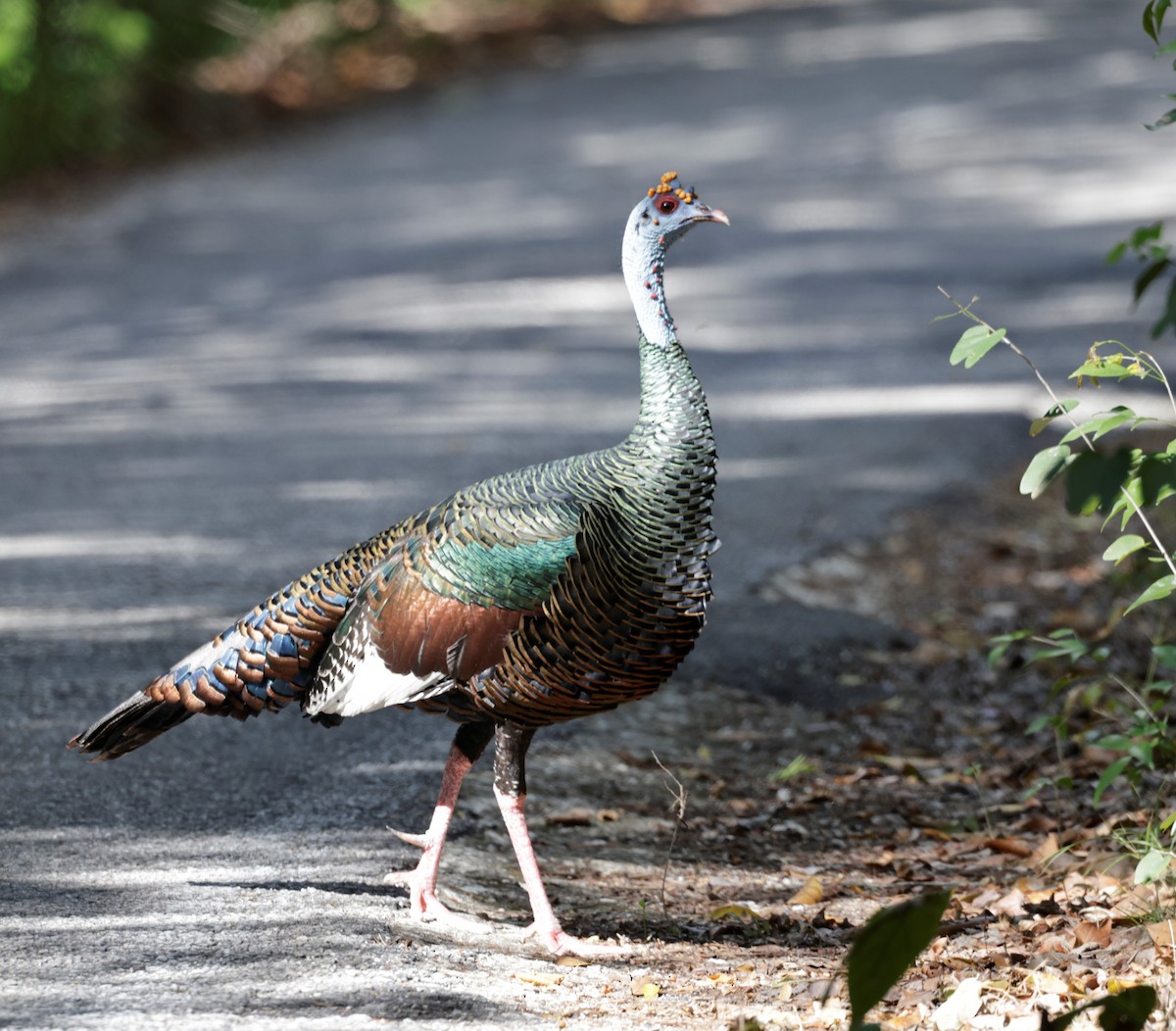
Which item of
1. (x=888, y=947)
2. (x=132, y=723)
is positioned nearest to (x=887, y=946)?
(x=888, y=947)

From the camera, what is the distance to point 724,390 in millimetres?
9969

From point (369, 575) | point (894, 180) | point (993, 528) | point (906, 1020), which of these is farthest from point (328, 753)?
point (894, 180)

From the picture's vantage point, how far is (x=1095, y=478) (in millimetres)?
3281

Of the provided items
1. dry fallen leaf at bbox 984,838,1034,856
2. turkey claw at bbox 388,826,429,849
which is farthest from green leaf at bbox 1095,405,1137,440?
turkey claw at bbox 388,826,429,849

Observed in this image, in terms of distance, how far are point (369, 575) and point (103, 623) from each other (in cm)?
254

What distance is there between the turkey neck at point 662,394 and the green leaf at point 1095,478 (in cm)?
114

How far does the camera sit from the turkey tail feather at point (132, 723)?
14.7 feet

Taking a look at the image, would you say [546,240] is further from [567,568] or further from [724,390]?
[567,568]

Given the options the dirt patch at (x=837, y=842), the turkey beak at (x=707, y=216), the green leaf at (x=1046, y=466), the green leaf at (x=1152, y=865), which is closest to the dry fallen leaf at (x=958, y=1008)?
the dirt patch at (x=837, y=842)

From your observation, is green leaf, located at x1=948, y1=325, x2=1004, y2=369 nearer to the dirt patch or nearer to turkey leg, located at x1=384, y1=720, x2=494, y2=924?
the dirt patch

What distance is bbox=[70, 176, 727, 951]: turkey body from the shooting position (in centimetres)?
418

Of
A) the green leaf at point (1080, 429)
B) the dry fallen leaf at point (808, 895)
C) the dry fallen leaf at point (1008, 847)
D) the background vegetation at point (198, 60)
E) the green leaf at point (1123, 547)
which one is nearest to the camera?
the green leaf at point (1080, 429)

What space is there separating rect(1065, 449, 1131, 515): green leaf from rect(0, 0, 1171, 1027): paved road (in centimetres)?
185

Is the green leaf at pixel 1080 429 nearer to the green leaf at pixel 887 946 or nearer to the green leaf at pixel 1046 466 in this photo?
the green leaf at pixel 1046 466
